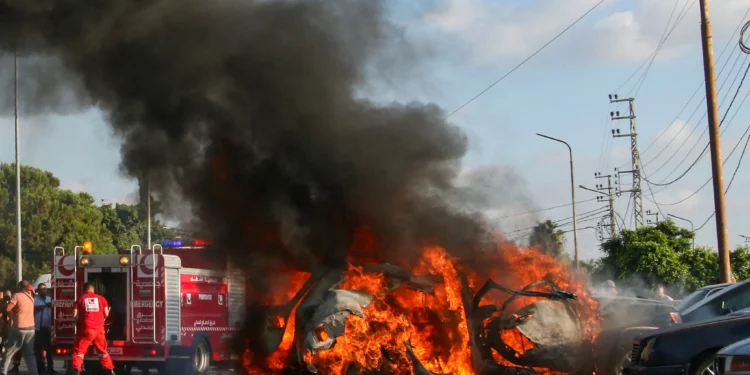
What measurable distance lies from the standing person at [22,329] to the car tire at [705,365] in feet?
38.3

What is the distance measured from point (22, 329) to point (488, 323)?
29.4ft

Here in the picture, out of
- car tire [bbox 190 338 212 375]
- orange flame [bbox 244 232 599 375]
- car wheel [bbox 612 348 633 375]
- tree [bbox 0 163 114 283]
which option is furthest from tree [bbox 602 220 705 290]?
tree [bbox 0 163 114 283]

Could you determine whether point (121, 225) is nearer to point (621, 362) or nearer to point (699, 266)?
point (699, 266)

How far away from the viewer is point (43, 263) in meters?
53.8

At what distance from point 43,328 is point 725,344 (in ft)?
43.5

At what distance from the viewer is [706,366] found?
1005 centimetres

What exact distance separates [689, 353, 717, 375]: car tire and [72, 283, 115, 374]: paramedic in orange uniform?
962 cm

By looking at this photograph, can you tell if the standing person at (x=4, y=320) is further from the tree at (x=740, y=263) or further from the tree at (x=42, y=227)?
the tree at (x=42, y=227)

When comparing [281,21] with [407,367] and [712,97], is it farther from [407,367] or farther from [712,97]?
[712,97]

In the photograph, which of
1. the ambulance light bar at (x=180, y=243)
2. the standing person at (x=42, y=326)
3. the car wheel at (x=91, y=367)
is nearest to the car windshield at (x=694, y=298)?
the ambulance light bar at (x=180, y=243)

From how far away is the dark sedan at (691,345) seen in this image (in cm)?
995

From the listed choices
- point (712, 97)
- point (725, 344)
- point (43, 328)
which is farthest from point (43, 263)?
point (725, 344)

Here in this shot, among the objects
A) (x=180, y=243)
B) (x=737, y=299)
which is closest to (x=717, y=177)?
(x=737, y=299)

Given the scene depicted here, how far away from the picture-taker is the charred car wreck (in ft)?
38.3
